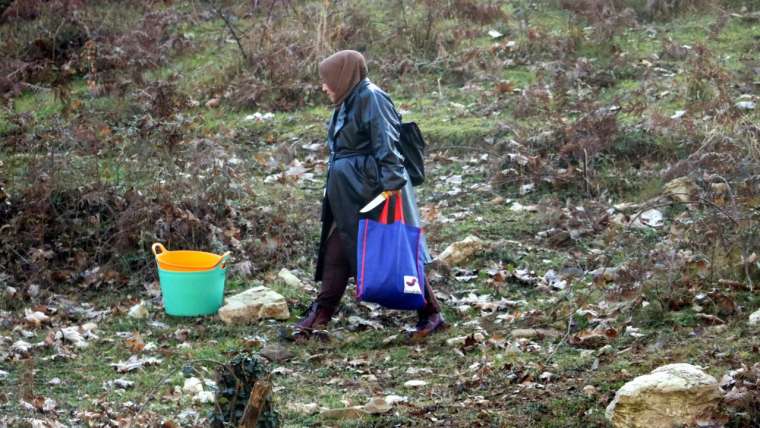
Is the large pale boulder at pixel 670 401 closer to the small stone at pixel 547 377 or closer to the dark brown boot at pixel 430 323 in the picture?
the small stone at pixel 547 377

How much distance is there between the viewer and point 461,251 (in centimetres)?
801

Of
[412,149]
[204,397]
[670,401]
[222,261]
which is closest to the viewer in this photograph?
[670,401]

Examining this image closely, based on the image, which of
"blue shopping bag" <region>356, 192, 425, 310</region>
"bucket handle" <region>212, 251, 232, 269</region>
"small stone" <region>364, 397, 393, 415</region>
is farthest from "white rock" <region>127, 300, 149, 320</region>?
"small stone" <region>364, 397, 393, 415</region>

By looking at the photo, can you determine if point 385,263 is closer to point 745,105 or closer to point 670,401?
point 670,401

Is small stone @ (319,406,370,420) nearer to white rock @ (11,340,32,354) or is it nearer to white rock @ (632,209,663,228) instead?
white rock @ (11,340,32,354)

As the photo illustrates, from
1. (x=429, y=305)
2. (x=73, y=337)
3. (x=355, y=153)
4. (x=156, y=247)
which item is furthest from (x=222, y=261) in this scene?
(x=429, y=305)

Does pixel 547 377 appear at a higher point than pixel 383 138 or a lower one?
lower

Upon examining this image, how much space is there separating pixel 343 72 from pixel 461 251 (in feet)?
6.86

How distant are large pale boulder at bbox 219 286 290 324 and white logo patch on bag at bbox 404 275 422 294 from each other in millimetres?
1127

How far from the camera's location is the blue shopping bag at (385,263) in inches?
249

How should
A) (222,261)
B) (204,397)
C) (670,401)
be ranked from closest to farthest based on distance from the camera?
(670,401), (204,397), (222,261)

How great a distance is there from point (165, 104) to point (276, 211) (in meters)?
2.95

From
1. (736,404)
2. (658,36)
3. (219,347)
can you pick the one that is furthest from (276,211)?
(658,36)

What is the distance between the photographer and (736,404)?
457cm
